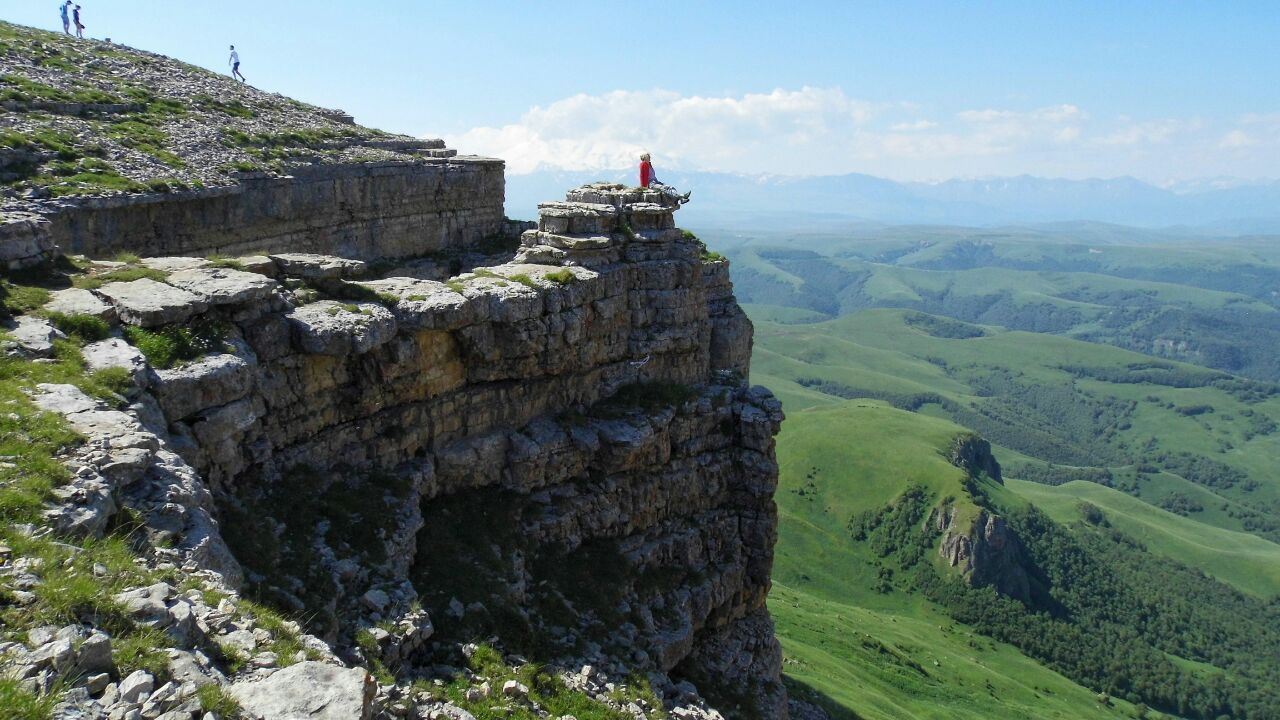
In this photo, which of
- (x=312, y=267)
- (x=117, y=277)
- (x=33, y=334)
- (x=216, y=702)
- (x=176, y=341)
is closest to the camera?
(x=216, y=702)

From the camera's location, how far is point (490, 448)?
3509cm

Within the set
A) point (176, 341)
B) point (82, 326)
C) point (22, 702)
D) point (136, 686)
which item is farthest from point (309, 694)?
point (82, 326)

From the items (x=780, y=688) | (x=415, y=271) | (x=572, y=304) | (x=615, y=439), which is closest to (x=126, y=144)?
(x=415, y=271)

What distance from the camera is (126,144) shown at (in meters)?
39.6

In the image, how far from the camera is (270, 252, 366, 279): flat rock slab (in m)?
30.3

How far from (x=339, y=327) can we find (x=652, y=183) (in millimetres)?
23825

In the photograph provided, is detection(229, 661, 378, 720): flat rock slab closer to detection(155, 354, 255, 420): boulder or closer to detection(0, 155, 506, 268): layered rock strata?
detection(155, 354, 255, 420): boulder

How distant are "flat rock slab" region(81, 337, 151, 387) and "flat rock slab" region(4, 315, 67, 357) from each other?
0.78 m

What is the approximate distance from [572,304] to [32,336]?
824 inches

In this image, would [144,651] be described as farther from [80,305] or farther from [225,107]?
[225,107]

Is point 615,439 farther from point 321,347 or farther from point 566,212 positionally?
point 321,347

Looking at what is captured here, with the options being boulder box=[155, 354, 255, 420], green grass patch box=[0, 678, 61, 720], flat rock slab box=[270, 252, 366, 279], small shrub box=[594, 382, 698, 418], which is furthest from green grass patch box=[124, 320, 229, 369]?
small shrub box=[594, 382, 698, 418]

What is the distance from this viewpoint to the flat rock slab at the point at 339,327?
2766 centimetres

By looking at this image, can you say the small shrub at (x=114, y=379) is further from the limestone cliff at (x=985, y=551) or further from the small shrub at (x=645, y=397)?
the limestone cliff at (x=985, y=551)
